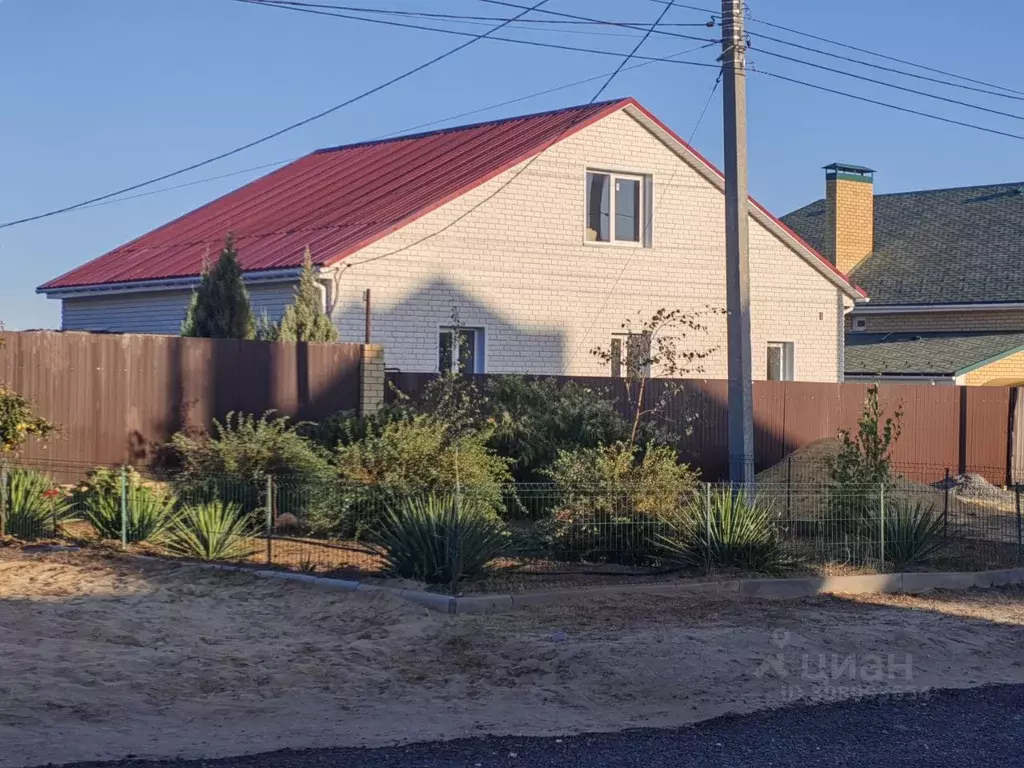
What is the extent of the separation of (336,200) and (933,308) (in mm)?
17378

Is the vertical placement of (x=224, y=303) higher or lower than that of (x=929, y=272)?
lower

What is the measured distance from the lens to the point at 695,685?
30.0 ft

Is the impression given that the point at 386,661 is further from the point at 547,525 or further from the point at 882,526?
the point at 882,526

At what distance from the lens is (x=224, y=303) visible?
21469 millimetres

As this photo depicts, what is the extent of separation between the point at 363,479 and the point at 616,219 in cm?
1331

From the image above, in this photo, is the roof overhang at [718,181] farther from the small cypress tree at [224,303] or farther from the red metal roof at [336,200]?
the small cypress tree at [224,303]

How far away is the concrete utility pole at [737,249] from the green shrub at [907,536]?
1501 mm

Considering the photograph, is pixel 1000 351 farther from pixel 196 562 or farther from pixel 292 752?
pixel 292 752

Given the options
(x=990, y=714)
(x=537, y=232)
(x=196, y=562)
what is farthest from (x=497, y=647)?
(x=537, y=232)

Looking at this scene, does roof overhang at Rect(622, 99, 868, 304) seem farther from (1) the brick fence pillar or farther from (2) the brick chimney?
(2) the brick chimney

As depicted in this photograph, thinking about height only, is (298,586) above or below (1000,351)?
below

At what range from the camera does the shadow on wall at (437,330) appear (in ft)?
76.5

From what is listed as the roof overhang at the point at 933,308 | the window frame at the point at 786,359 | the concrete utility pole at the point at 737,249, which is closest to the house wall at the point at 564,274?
the window frame at the point at 786,359

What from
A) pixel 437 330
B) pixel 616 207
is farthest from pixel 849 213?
pixel 437 330
